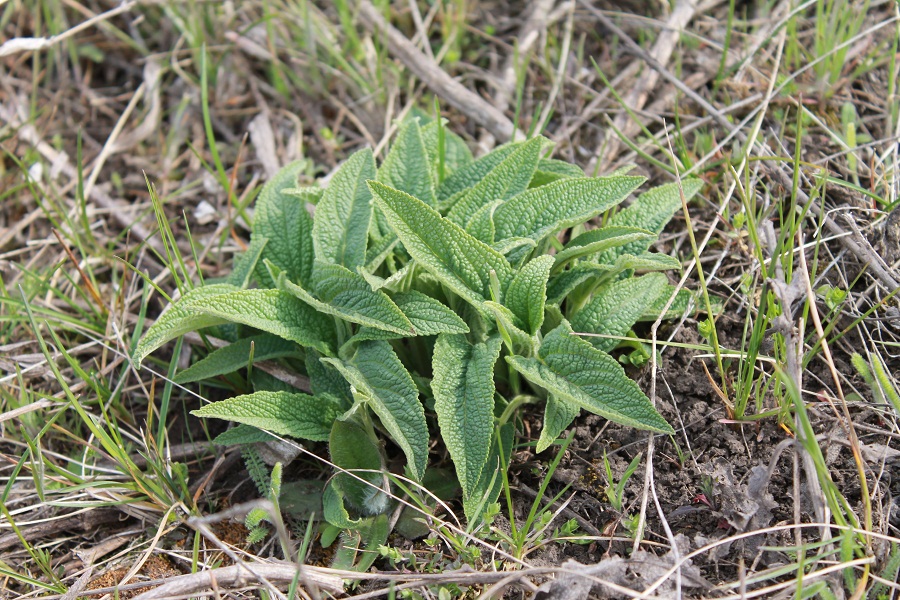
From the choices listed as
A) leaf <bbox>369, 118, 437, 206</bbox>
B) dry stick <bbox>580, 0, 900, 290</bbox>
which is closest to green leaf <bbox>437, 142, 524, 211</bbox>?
leaf <bbox>369, 118, 437, 206</bbox>

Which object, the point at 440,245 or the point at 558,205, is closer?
the point at 440,245

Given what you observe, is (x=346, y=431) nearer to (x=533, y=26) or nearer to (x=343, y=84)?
(x=343, y=84)

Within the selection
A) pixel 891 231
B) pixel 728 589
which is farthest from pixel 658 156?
pixel 728 589

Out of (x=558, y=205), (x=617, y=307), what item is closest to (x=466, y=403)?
(x=617, y=307)

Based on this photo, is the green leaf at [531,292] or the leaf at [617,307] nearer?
the green leaf at [531,292]

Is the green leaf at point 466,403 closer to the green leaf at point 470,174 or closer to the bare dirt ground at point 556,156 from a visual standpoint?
the bare dirt ground at point 556,156

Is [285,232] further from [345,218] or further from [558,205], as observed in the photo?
[558,205]

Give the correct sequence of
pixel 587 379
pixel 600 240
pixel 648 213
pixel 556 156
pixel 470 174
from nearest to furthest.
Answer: pixel 587 379 < pixel 600 240 < pixel 648 213 < pixel 470 174 < pixel 556 156

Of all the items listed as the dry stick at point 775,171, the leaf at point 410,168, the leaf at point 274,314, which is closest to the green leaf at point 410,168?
the leaf at point 410,168
